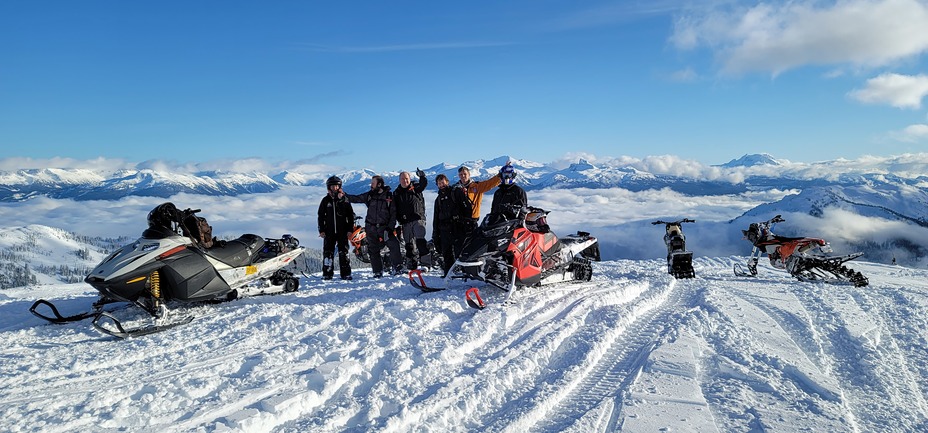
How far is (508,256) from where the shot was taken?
267 inches

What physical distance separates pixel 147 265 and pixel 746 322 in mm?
6761

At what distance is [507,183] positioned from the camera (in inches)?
313

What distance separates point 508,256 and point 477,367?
9.12ft

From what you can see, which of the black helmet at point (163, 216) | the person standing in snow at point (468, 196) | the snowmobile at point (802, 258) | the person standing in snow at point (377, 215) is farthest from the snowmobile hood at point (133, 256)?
the snowmobile at point (802, 258)

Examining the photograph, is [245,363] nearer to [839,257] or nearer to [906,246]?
[839,257]

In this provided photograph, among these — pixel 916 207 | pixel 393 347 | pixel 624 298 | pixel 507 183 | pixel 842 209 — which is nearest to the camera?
pixel 393 347

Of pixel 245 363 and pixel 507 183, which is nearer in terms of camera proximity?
pixel 245 363

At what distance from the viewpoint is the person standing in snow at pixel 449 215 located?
8.57 metres

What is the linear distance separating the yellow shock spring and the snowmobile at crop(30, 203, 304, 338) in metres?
0.01

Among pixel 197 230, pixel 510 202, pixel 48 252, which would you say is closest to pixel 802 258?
pixel 510 202

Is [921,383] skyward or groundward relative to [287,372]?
groundward

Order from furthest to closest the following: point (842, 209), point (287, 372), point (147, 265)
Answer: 1. point (842, 209)
2. point (147, 265)
3. point (287, 372)

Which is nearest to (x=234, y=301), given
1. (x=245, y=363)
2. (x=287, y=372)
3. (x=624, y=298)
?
(x=245, y=363)

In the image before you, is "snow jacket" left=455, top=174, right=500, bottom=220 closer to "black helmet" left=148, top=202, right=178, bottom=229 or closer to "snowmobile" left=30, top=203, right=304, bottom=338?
"snowmobile" left=30, top=203, right=304, bottom=338
